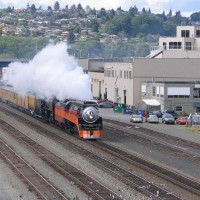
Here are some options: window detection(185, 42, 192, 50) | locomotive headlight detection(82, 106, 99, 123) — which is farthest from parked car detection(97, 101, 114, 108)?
locomotive headlight detection(82, 106, 99, 123)

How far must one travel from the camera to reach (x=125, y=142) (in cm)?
5731

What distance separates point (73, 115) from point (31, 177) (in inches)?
676

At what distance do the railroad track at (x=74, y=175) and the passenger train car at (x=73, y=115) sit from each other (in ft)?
11.0

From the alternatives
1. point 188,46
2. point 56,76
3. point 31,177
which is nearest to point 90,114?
point 56,76

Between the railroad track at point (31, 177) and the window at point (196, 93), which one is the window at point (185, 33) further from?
the railroad track at point (31, 177)

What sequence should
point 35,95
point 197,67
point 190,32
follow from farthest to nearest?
point 190,32 → point 197,67 → point 35,95

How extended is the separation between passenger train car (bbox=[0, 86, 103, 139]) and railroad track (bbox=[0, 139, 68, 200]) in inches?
236

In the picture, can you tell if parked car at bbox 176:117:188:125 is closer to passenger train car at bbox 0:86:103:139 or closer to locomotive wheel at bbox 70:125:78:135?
passenger train car at bbox 0:86:103:139

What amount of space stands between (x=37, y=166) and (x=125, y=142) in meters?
15.0

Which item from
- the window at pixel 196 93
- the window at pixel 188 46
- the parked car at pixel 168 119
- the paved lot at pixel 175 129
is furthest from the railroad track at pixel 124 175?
the window at pixel 188 46

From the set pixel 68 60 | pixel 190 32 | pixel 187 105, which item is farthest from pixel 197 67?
pixel 68 60

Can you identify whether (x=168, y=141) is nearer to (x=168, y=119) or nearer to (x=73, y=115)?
(x=73, y=115)

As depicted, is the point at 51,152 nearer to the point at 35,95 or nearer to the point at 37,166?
the point at 37,166

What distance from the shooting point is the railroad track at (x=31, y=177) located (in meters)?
33.9
